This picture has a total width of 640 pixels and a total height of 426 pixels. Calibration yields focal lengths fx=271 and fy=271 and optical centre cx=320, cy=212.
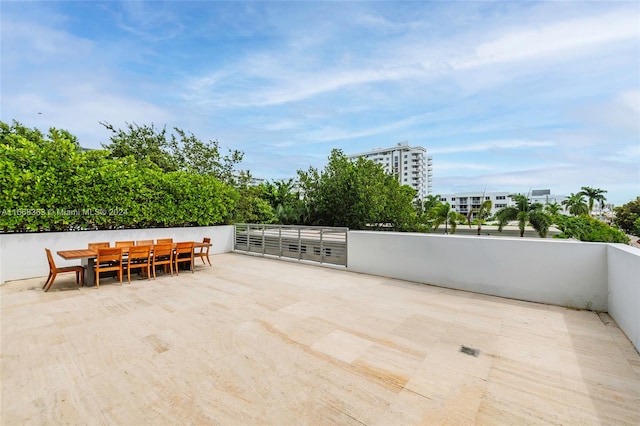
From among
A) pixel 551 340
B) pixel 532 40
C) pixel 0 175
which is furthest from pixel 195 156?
pixel 551 340

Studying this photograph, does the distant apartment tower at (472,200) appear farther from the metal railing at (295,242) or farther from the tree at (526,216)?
the metal railing at (295,242)

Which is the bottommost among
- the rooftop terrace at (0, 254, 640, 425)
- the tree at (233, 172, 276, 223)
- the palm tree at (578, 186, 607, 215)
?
the rooftop terrace at (0, 254, 640, 425)

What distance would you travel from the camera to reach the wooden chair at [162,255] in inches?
266

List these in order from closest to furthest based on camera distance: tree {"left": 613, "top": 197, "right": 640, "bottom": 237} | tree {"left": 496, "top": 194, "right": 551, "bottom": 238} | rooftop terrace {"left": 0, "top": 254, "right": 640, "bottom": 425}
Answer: rooftop terrace {"left": 0, "top": 254, "right": 640, "bottom": 425}
tree {"left": 496, "top": 194, "right": 551, "bottom": 238}
tree {"left": 613, "top": 197, "right": 640, "bottom": 237}

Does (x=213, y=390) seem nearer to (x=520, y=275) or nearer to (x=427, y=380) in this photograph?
(x=427, y=380)

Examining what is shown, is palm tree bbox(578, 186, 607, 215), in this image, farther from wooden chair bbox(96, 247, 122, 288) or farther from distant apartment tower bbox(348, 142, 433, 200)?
wooden chair bbox(96, 247, 122, 288)

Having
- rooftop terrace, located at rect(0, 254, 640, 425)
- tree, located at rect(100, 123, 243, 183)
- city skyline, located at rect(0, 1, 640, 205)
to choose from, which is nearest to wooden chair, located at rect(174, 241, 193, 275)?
rooftop terrace, located at rect(0, 254, 640, 425)

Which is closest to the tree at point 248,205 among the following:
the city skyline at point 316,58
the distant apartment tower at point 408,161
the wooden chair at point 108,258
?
the city skyline at point 316,58

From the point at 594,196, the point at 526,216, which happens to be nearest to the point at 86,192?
the point at 526,216

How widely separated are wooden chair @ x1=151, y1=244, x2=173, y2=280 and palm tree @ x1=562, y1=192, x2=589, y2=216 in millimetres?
58612

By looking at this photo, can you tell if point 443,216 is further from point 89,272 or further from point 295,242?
point 89,272

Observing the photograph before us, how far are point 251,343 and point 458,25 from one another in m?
9.46

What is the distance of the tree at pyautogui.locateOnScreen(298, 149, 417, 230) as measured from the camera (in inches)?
690

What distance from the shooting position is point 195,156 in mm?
16062
